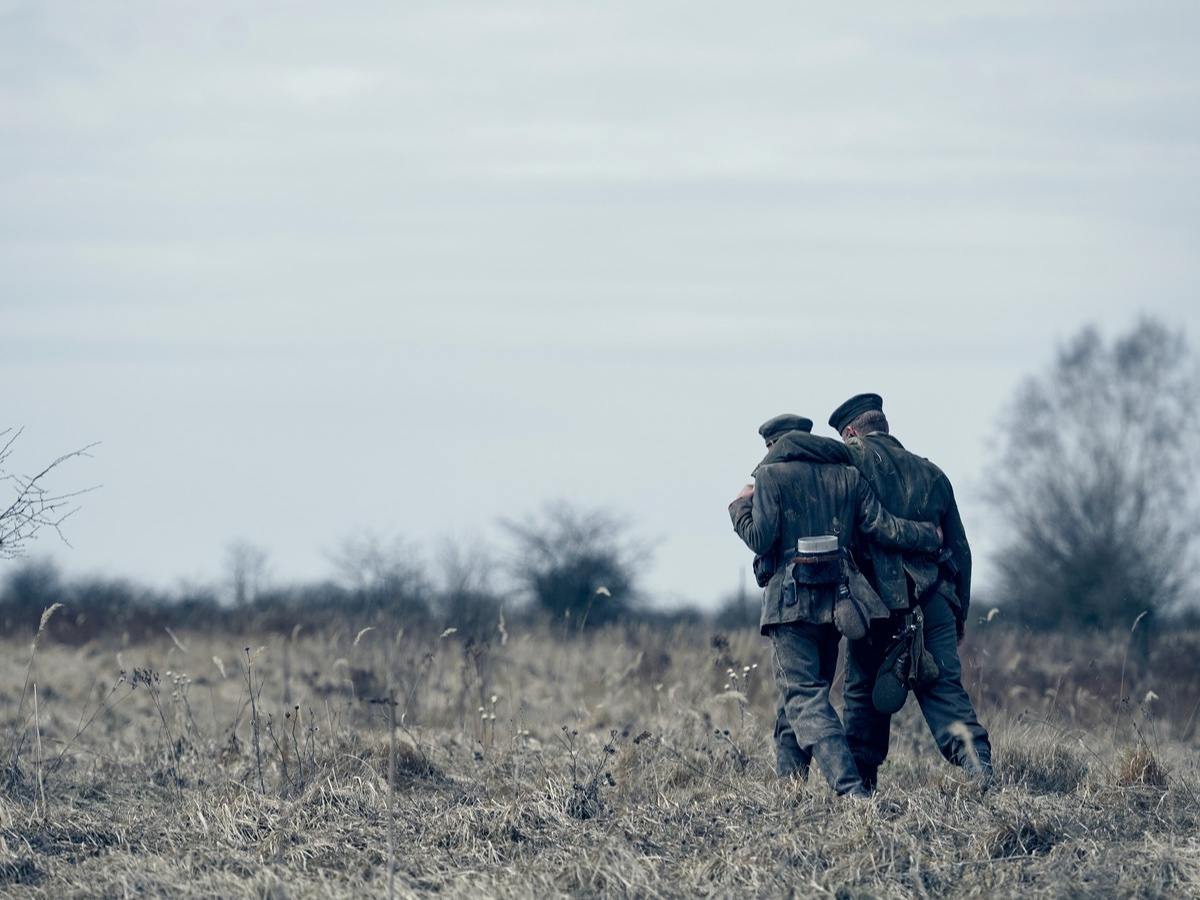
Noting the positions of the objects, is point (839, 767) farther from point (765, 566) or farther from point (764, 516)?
point (764, 516)

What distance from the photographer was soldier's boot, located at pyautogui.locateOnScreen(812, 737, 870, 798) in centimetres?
536

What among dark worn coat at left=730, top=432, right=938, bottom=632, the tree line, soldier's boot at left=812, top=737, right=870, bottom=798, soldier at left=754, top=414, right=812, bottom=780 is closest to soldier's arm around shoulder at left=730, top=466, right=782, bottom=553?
dark worn coat at left=730, top=432, right=938, bottom=632

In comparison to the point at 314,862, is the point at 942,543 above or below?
above

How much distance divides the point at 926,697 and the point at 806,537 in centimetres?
96

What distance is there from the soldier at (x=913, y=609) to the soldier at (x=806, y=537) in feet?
0.41

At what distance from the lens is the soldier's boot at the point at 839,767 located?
536cm

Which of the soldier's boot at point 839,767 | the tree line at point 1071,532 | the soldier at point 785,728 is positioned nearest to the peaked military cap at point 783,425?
the soldier at point 785,728

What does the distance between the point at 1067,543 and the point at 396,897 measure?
2758cm

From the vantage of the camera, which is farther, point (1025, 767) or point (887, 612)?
point (1025, 767)

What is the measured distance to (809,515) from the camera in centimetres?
582

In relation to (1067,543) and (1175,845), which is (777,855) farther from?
(1067,543)

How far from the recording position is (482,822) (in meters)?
5.14

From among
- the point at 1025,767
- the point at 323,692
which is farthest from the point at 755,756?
the point at 323,692

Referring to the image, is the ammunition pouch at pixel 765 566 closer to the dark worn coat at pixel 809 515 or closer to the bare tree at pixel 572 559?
the dark worn coat at pixel 809 515
